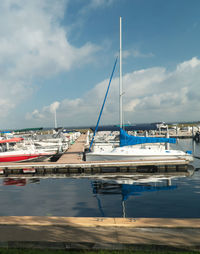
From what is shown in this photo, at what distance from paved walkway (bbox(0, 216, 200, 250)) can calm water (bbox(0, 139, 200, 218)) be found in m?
4.97

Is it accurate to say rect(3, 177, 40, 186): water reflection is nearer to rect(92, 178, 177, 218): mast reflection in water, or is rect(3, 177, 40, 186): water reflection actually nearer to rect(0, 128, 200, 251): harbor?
rect(0, 128, 200, 251): harbor

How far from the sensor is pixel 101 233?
19.4 feet

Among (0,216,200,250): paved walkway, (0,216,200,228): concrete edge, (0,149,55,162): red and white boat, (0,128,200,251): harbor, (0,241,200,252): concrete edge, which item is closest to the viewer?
(0,241,200,252): concrete edge

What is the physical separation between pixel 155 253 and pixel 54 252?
2.82 metres

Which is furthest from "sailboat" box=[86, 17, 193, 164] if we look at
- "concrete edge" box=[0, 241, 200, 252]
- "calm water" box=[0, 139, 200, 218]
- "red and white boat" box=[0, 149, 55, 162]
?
"concrete edge" box=[0, 241, 200, 252]

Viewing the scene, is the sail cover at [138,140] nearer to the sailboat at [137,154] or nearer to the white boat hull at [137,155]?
the sailboat at [137,154]

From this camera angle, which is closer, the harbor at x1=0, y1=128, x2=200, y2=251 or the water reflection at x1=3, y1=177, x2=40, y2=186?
the harbor at x1=0, y1=128, x2=200, y2=251

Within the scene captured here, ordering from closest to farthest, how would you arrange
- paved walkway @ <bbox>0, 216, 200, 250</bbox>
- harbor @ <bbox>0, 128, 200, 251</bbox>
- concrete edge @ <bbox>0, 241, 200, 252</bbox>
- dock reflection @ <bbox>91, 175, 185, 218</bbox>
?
concrete edge @ <bbox>0, 241, 200, 252</bbox> → paved walkway @ <bbox>0, 216, 200, 250</bbox> → harbor @ <bbox>0, 128, 200, 251</bbox> → dock reflection @ <bbox>91, 175, 185, 218</bbox>

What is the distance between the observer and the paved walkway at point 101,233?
547cm

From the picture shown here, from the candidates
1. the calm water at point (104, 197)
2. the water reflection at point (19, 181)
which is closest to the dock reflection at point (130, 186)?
the calm water at point (104, 197)

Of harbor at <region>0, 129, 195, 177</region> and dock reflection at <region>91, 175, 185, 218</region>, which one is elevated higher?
harbor at <region>0, 129, 195, 177</region>

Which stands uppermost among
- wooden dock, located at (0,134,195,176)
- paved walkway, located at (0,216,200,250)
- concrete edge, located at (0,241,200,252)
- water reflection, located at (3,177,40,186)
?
paved walkway, located at (0,216,200,250)

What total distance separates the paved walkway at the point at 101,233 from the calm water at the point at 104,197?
4974 mm

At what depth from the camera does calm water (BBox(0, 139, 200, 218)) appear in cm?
1139
